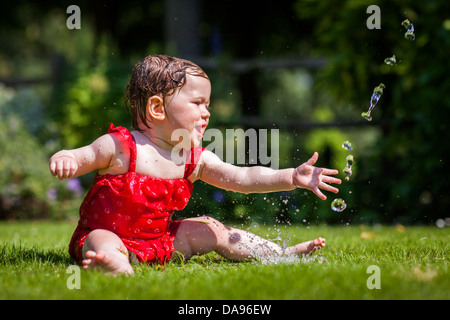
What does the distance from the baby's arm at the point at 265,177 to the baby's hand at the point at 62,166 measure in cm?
69

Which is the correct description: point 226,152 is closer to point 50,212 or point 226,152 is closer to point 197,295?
point 50,212

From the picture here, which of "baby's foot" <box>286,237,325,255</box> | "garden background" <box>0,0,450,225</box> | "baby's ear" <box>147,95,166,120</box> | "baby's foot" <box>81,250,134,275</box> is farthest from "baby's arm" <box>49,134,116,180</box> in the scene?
"garden background" <box>0,0,450,225</box>

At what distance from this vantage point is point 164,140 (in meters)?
2.66

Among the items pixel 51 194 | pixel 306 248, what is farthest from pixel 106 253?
pixel 51 194

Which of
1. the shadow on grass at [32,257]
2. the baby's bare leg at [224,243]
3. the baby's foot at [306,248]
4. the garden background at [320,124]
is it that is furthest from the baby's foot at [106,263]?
the garden background at [320,124]

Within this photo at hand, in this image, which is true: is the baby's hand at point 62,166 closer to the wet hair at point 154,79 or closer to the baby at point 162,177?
the baby at point 162,177

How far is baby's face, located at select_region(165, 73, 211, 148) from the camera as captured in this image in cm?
261

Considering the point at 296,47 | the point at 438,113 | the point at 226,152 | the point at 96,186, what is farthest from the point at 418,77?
the point at 296,47

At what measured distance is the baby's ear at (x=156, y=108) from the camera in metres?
2.62

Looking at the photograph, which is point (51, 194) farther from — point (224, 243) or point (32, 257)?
point (224, 243)

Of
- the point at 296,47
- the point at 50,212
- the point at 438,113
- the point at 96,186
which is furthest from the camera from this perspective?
the point at 296,47

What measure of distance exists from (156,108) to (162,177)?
0.33 meters

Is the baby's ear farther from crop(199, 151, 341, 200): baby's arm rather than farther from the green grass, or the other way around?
the green grass

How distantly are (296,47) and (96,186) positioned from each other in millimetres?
7811
